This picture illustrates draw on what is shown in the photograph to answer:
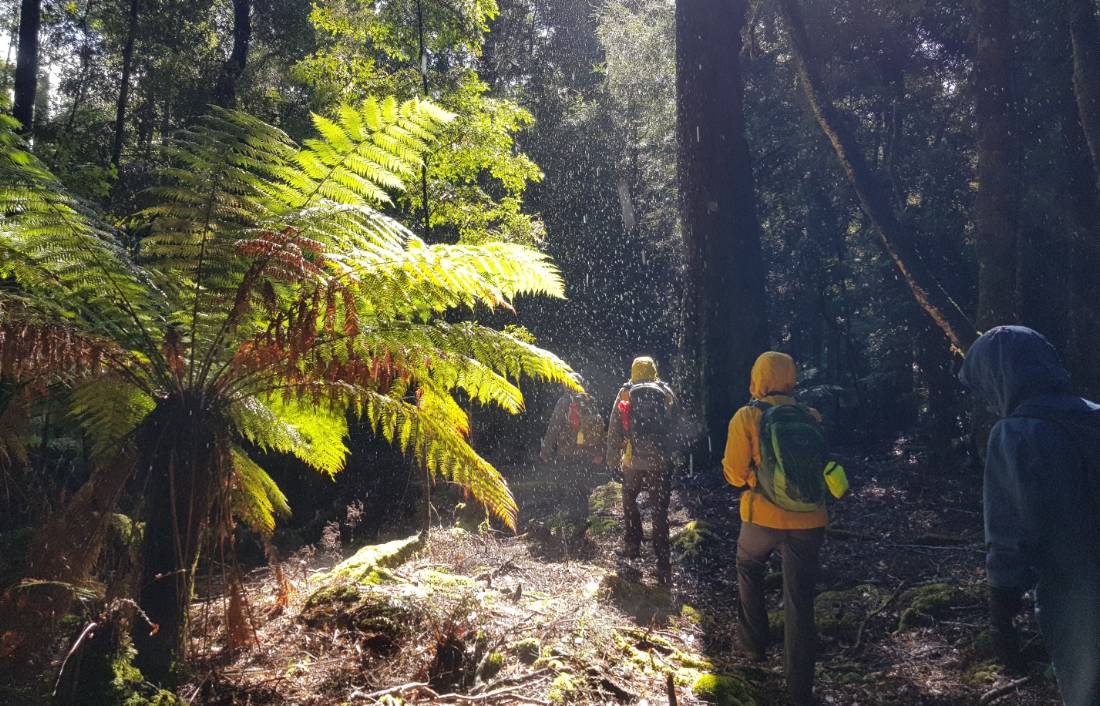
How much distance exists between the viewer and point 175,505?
2.72m

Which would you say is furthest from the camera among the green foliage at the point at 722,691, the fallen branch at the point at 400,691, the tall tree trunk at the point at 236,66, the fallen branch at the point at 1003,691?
the tall tree trunk at the point at 236,66

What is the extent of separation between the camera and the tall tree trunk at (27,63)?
9.12 metres

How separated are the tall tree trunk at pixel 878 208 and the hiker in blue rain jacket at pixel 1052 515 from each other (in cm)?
465

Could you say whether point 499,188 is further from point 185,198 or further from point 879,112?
point 185,198

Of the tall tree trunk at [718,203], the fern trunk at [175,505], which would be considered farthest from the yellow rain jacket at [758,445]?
the tall tree trunk at [718,203]

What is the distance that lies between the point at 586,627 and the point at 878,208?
6.44 meters

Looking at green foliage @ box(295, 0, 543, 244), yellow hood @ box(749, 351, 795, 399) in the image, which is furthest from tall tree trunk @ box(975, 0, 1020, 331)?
yellow hood @ box(749, 351, 795, 399)

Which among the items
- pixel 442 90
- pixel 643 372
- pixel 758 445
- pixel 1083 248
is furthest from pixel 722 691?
pixel 1083 248

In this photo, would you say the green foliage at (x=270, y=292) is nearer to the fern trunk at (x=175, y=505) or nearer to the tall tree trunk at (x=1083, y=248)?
the fern trunk at (x=175, y=505)

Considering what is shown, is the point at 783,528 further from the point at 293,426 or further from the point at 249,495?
the point at 249,495

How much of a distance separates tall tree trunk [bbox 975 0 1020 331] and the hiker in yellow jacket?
688cm

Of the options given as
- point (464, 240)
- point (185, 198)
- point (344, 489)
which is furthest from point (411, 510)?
point (185, 198)

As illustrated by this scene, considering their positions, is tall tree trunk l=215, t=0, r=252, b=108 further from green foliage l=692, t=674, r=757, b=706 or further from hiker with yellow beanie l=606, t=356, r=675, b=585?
green foliage l=692, t=674, r=757, b=706

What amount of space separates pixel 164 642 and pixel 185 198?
5.84 feet
